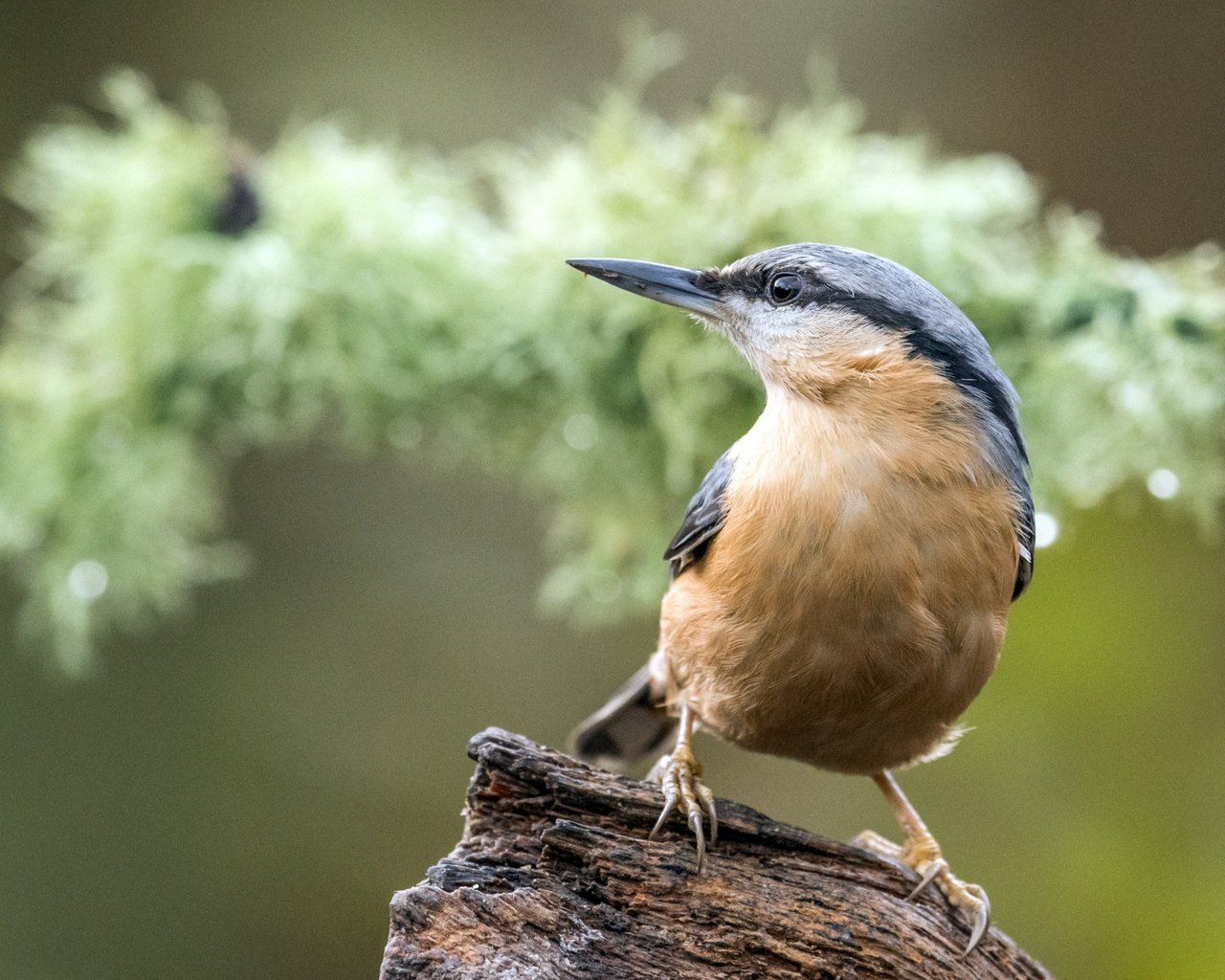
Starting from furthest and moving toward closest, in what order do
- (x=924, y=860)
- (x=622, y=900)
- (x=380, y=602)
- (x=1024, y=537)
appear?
(x=380, y=602)
(x=924, y=860)
(x=1024, y=537)
(x=622, y=900)

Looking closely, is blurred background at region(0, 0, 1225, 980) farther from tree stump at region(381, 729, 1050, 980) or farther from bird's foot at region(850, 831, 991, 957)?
tree stump at region(381, 729, 1050, 980)

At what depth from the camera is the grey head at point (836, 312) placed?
2033mm

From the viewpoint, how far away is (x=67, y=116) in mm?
4484

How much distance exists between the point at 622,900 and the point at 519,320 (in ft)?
4.57

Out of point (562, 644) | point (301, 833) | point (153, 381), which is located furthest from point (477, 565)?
point (153, 381)

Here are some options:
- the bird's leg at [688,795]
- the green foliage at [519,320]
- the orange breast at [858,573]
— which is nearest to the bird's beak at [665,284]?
the orange breast at [858,573]

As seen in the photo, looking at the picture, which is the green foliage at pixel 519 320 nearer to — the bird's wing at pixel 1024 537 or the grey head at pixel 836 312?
the grey head at pixel 836 312

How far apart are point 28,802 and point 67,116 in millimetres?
2704

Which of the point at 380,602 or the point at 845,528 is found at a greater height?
the point at 380,602

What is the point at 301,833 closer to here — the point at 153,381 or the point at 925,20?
the point at 153,381

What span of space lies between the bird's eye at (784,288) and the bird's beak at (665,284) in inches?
4.1

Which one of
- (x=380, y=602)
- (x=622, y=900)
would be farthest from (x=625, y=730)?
(x=380, y=602)

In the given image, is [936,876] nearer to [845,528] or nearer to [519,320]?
[845,528]

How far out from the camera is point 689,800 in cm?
198
